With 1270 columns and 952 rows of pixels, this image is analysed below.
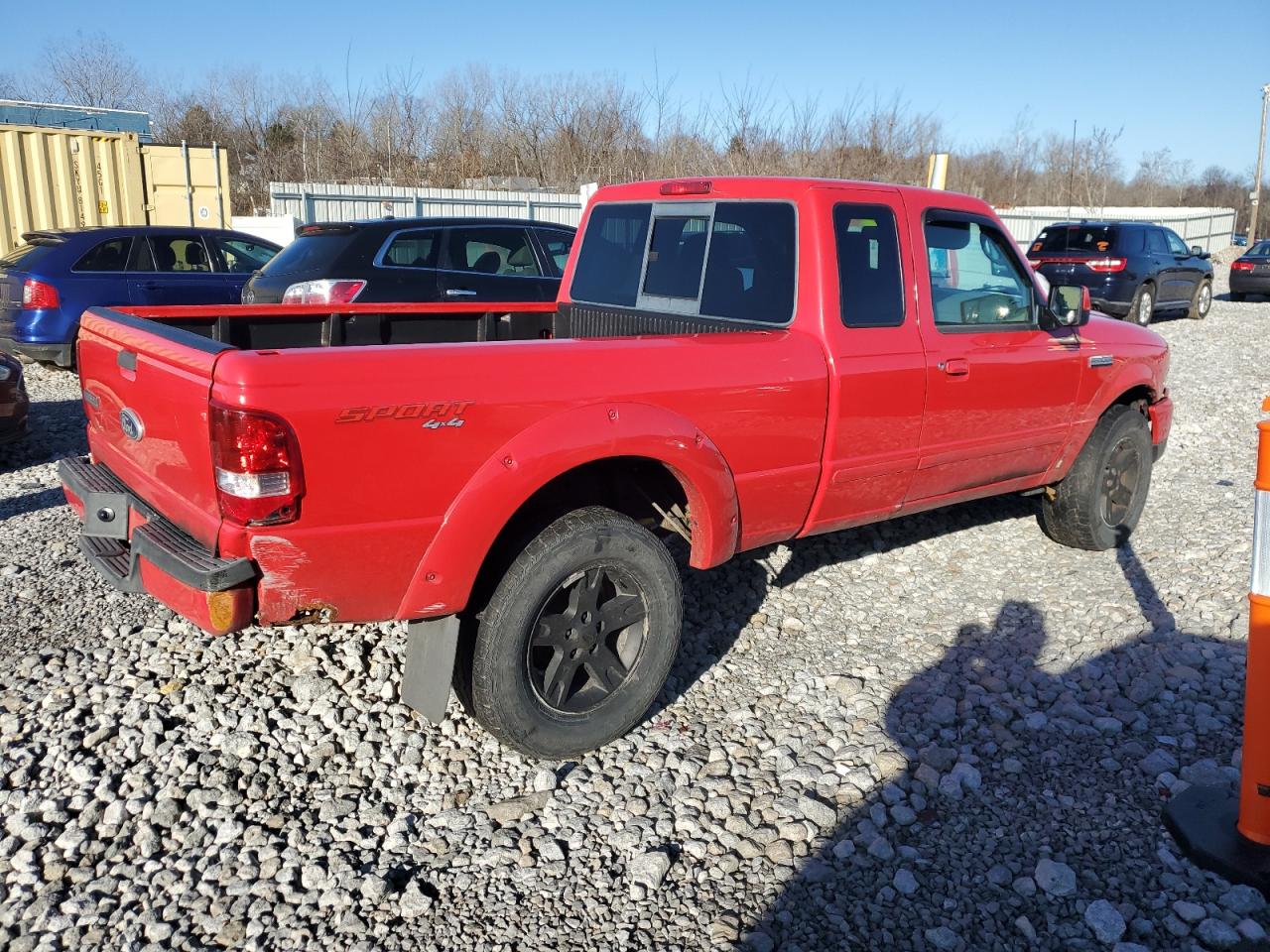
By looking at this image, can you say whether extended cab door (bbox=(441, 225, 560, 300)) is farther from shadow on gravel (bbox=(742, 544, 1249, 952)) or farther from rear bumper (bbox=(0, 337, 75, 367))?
shadow on gravel (bbox=(742, 544, 1249, 952))

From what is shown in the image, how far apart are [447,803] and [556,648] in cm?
61

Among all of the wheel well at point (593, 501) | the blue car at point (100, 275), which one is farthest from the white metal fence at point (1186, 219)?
the wheel well at point (593, 501)

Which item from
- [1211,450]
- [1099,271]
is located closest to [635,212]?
[1211,450]

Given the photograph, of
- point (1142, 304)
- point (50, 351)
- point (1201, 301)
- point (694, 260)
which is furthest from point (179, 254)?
point (1201, 301)

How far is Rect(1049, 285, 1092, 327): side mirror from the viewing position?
502 cm

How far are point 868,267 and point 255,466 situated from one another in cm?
266

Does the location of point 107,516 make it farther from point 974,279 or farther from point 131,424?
point 974,279

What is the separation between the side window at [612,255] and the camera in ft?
16.1

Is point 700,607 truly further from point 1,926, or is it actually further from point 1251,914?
point 1,926

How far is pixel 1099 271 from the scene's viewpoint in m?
16.5

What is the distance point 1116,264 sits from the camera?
16.5m

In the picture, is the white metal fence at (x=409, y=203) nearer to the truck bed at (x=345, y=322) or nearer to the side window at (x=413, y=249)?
the side window at (x=413, y=249)

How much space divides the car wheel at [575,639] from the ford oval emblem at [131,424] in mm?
1286

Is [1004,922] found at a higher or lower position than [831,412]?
lower
